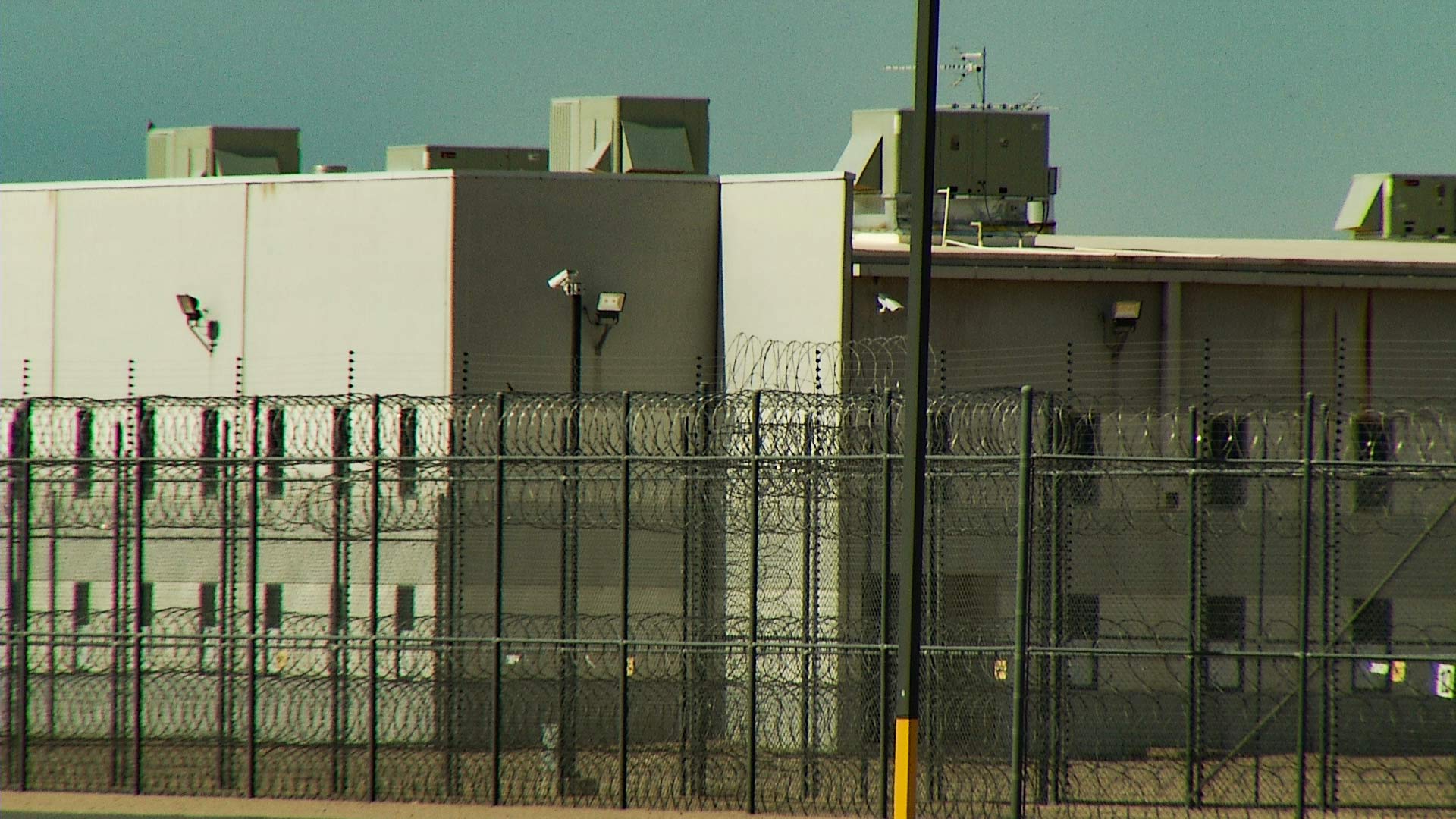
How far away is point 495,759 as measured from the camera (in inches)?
440

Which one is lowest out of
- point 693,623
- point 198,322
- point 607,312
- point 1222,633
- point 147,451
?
point 1222,633

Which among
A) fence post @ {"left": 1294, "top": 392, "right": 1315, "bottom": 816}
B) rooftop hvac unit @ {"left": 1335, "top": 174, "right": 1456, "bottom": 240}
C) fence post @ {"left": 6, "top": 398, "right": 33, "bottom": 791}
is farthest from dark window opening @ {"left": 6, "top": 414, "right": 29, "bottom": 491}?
rooftop hvac unit @ {"left": 1335, "top": 174, "right": 1456, "bottom": 240}

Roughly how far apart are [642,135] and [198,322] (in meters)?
5.87

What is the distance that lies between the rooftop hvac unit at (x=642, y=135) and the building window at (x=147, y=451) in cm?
619

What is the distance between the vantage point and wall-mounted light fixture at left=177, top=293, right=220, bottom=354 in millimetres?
16797

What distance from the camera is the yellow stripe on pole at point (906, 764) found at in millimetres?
8625

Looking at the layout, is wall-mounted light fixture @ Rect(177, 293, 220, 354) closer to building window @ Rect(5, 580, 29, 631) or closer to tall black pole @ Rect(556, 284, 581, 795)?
building window @ Rect(5, 580, 29, 631)

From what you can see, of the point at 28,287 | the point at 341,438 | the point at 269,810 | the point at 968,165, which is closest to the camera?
the point at 269,810

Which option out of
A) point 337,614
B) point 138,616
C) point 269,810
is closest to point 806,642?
point 337,614

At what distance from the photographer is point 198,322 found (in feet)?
55.6

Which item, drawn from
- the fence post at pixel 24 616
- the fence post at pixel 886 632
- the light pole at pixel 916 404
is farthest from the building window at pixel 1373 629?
the fence post at pixel 24 616

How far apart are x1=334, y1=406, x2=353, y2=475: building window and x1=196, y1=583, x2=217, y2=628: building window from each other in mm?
1903

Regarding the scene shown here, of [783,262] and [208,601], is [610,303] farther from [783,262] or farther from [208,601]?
[208,601]

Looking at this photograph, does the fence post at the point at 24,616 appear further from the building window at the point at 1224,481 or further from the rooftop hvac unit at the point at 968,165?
the rooftop hvac unit at the point at 968,165
